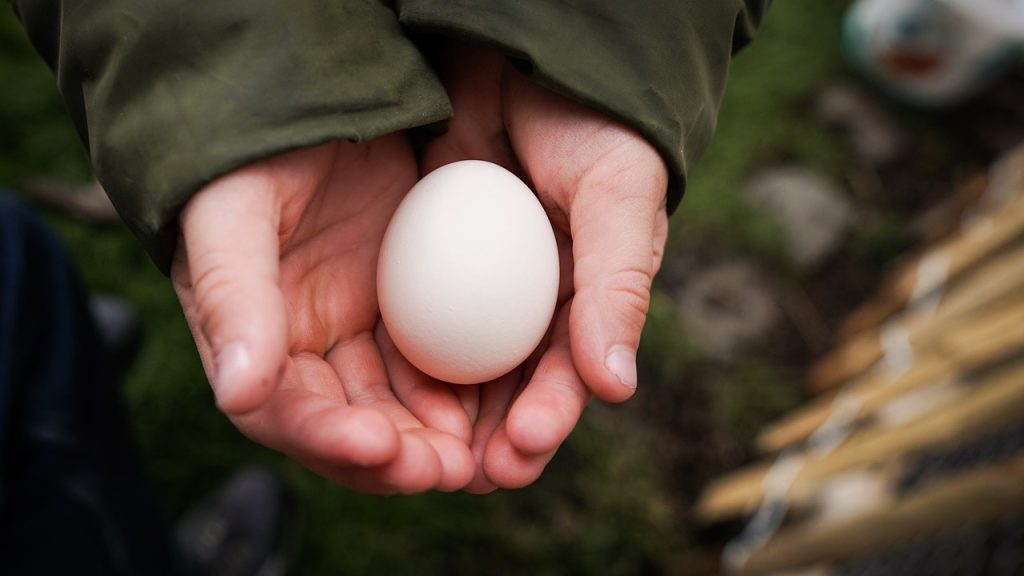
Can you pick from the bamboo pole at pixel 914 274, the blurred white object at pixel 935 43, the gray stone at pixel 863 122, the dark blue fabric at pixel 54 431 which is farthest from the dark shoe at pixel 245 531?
the blurred white object at pixel 935 43

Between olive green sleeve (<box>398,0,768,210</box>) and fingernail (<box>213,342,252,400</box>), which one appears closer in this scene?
fingernail (<box>213,342,252,400</box>)

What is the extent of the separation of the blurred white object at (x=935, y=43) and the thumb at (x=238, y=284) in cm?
198

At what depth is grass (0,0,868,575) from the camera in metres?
1.55

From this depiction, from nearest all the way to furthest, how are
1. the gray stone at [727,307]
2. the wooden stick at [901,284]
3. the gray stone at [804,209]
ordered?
the wooden stick at [901,284] < the gray stone at [727,307] < the gray stone at [804,209]

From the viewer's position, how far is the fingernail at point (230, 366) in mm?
633

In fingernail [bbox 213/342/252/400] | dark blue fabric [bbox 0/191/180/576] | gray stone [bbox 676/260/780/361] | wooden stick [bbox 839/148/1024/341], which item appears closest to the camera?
fingernail [bbox 213/342/252/400]

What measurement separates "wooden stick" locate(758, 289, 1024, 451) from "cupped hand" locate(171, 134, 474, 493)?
867 mm

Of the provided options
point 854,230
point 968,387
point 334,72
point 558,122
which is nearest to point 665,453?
point 968,387

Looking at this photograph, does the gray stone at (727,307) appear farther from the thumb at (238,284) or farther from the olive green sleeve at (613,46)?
the thumb at (238,284)

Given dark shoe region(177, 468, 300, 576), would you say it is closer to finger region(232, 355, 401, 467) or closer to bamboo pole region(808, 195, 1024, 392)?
finger region(232, 355, 401, 467)

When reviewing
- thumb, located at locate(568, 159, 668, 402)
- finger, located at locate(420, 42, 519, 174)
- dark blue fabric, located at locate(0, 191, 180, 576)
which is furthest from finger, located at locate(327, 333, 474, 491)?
dark blue fabric, located at locate(0, 191, 180, 576)

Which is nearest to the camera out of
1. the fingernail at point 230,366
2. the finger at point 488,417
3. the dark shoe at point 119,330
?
the fingernail at point 230,366

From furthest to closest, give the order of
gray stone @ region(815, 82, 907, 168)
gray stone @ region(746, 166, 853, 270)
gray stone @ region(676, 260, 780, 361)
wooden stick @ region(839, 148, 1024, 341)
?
gray stone @ region(815, 82, 907, 168) → gray stone @ region(746, 166, 853, 270) → gray stone @ region(676, 260, 780, 361) → wooden stick @ region(839, 148, 1024, 341)

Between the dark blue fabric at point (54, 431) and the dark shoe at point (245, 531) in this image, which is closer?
the dark blue fabric at point (54, 431)
